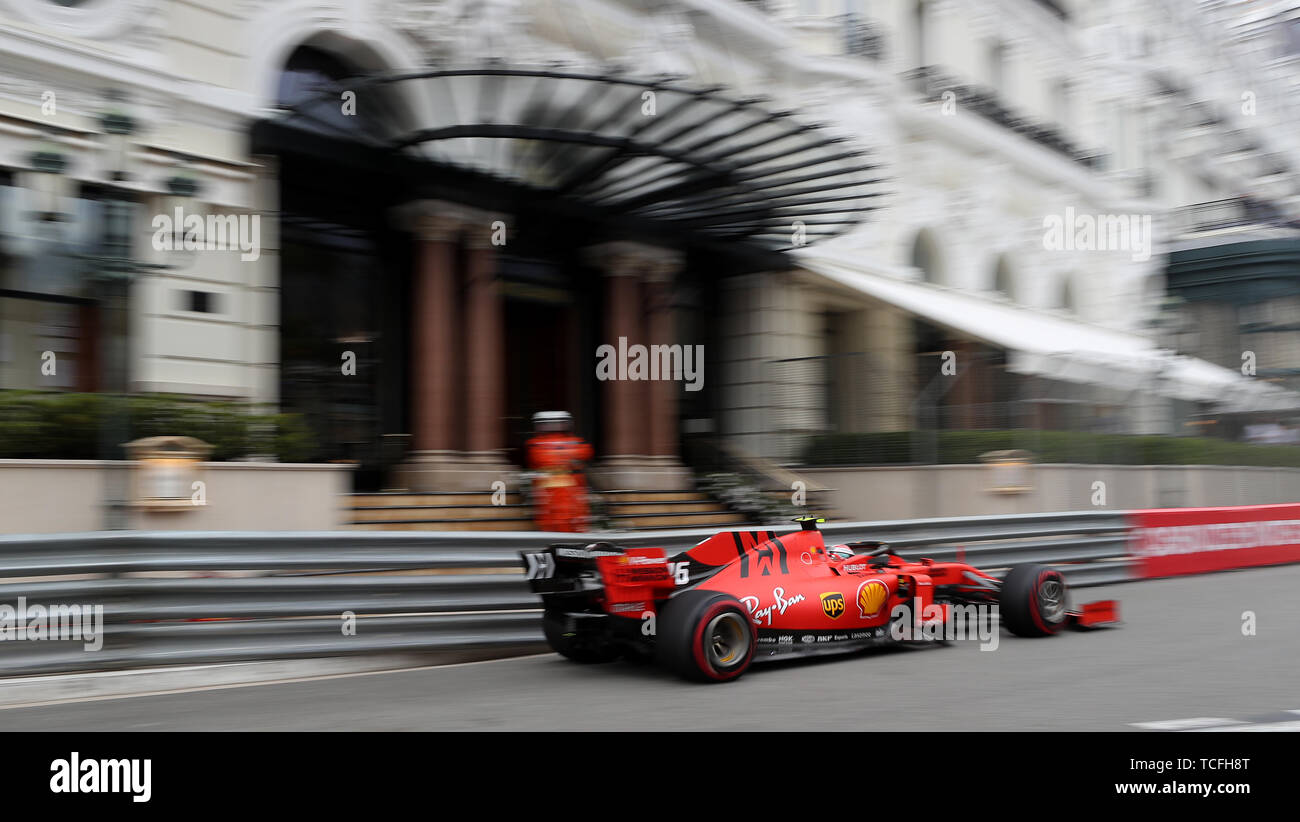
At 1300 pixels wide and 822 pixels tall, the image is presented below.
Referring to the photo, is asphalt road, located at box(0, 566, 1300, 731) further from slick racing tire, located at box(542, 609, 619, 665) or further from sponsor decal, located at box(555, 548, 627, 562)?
sponsor decal, located at box(555, 548, 627, 562)

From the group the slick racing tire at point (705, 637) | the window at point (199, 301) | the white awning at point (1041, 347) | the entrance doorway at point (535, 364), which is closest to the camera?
the slick racing tire at point (705, 637)

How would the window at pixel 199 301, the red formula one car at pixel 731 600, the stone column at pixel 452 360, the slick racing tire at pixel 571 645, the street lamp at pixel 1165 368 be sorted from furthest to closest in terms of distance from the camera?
the street lamp at pixel 1165 368, the stone column at pixel 452 360, the window at pixel 199 301, the slick racing tire at pixel 571 645, the red formula one car at pixel 731 600

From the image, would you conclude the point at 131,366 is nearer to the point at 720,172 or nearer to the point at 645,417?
the point at 720,172

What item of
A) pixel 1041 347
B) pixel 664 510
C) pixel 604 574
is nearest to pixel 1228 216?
pixel 1041 347

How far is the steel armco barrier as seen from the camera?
7102 mm

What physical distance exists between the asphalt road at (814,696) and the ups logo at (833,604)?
35 centimetres

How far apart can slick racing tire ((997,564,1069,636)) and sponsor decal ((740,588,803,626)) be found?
2.10 m

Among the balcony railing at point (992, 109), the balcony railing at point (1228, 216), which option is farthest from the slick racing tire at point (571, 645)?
the balcony railing at point (1228, 216)

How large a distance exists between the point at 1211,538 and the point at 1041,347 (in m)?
5.45

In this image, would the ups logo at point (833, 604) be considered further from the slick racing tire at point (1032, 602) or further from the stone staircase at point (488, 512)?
the stone staircase at point (488, 512)

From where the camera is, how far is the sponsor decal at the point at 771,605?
754cm

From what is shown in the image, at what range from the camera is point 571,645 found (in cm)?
805

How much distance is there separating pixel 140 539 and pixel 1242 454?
16.8 metres

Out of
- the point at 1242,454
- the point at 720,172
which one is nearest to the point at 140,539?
the point at 720,172
